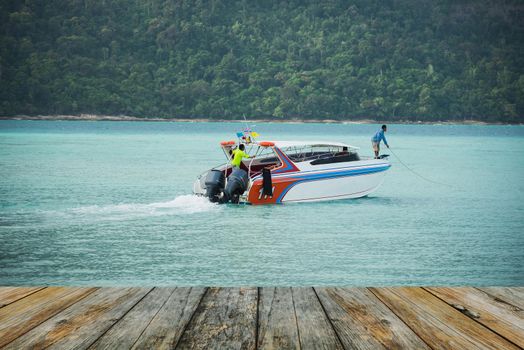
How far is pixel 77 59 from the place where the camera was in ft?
365

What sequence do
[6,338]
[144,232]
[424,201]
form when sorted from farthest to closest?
[424,201] < [144,232] < [6,338]

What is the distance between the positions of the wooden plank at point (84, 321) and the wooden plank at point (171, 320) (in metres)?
0.18

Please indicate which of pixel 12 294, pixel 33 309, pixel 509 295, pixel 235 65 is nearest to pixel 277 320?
pixel 33 309

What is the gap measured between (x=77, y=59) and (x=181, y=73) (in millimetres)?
17427

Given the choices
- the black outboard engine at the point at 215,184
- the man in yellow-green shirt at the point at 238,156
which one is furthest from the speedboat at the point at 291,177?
the man in yellow-green shirt at the point at 238,156

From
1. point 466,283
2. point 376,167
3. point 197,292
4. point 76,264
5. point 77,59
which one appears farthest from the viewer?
point 77,59

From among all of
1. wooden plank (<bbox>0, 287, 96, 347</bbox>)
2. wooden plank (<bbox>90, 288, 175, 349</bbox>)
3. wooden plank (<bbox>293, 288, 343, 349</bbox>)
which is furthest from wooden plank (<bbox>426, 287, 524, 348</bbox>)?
wooden plank (<bbox>0, 287, 96, 347</bbox>)

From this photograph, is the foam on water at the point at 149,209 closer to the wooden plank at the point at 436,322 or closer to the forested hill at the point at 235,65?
the wooden plank at the point at 436,322

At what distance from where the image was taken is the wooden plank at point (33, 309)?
2956 millimetres

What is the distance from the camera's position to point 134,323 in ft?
9.98

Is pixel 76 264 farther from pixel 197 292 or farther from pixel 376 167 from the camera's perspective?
pixel 376 167

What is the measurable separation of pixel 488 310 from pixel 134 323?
5.53ft

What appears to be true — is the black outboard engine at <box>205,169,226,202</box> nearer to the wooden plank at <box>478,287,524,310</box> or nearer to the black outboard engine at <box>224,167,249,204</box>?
the black outboard engine at <box>224,167,249,204</box>

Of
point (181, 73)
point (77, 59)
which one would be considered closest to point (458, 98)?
point (181, 73)
